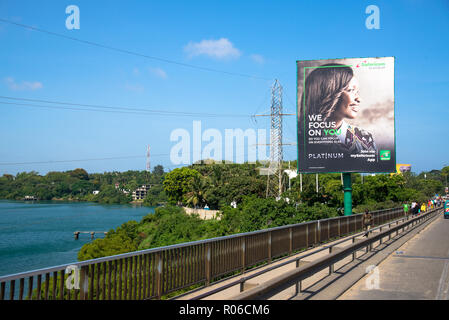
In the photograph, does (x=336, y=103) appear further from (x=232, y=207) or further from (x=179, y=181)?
(x=179, y=181)

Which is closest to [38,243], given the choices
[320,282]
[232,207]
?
[232,207]

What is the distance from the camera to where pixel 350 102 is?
24922 mm

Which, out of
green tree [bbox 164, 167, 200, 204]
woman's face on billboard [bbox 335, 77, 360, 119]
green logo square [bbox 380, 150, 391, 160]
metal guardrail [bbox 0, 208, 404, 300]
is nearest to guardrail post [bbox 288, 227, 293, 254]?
metal guardrail [bbox 0, 208, 404, 300]

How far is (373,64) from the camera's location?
2495cm

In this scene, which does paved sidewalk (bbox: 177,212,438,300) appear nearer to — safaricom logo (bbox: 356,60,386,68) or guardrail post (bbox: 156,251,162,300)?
guardrail post (bbox: 156,251,162,300)

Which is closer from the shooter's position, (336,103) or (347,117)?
(347,117)

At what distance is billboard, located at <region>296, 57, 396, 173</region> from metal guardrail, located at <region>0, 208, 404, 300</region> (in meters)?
13.0

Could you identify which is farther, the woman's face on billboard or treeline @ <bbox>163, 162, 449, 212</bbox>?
treeline @ <bbox>163, 162, 449, 212</bbox>

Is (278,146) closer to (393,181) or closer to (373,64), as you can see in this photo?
(393,181)

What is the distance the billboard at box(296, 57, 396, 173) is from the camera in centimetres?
2459

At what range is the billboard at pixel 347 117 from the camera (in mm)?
24594

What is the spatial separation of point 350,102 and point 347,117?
3.18ft
